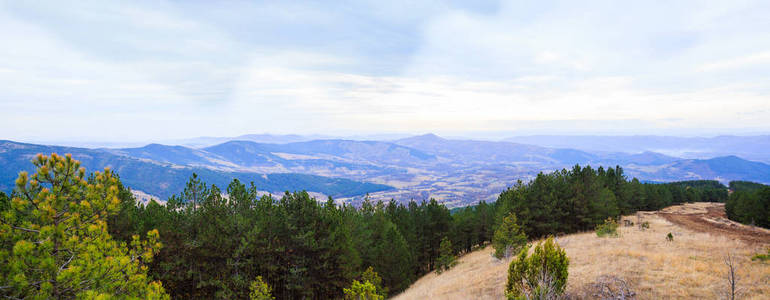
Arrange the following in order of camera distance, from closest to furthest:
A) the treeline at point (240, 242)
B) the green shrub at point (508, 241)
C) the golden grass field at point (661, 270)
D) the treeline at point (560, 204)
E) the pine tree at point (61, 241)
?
1. the pine tree at point (61, 241)
2. the golden grass field at point (661, 270)
3. the treeline at point (240, 242)
4. the green shrub at point (508, 241)
5. the treeline at point (560, 204)

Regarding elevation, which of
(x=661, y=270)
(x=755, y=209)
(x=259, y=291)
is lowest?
(x=259, y=291)

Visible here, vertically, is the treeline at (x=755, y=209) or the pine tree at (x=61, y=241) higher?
the pine tree at (x=61, y=241)

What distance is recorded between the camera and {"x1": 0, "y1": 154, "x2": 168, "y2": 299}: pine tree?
8.48 m

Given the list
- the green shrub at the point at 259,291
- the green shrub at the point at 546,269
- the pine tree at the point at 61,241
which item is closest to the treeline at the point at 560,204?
the green shrub at the point at 546,269

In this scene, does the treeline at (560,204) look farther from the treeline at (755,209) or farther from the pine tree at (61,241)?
the pine tree at (61,241)

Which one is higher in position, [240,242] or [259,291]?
[240,242]

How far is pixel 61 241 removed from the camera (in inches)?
370

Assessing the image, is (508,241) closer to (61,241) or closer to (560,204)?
(560,204)

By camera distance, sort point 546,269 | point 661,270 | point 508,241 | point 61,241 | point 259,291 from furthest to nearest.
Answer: point 508,241
point 259,291
point 661,270
point 546,269
point 61,241

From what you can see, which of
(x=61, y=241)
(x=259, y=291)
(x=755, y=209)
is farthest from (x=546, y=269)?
(x=755, y=209)

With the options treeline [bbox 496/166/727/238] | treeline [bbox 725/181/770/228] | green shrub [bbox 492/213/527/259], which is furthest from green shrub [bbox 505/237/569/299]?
treeline [bbox 725/181/770/228]

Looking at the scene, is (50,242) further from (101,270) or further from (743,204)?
(743,204)

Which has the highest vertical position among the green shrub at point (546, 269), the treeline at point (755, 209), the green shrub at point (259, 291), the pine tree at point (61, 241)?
the pine tree at point (61, 241)

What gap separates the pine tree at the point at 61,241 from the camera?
8.48 metres
